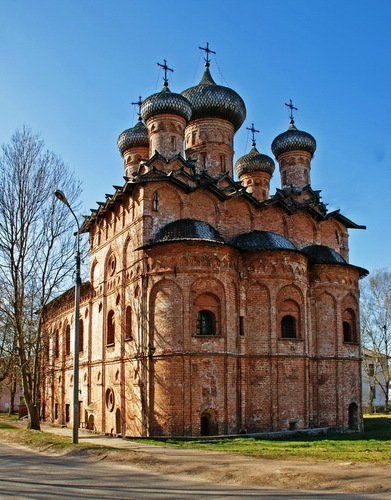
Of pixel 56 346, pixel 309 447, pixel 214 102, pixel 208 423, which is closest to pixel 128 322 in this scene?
pixel 208 423

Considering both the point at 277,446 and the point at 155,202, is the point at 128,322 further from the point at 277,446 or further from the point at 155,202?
the point at 277,446

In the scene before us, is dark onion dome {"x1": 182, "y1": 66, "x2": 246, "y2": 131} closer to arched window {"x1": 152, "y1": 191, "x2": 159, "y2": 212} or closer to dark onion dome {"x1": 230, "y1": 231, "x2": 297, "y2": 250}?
arched window {"x1": 152, "y1": 191, "x2": 159, "y2": 212}

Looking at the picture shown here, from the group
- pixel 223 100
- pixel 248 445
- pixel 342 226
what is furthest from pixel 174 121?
pixel 248 445

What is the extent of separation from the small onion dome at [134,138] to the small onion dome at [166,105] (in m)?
4.80

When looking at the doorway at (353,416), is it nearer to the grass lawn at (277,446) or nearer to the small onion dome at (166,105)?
the grass lawn at (277,446)

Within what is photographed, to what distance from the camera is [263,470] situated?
427 inches

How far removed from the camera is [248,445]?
53.1 ft

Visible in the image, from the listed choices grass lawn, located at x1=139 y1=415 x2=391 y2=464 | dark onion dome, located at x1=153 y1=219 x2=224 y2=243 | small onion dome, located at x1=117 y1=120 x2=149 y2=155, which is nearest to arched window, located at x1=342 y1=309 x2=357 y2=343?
grass lawn, located at x1=139 y1=415 x2=391 y2=464

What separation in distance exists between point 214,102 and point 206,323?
11.2 meters

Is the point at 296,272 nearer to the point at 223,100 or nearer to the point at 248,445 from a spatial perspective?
the point at 248,445

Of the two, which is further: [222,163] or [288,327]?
[222,163]

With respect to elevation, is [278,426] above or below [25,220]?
below

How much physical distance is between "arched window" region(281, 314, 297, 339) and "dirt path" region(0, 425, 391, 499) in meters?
8.33

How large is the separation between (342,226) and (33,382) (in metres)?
14.7
